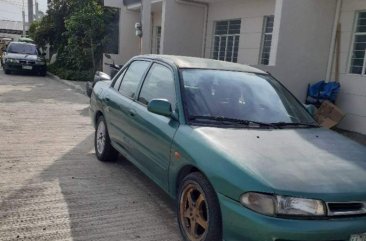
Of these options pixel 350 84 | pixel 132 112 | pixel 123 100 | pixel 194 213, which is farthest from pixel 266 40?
pixel 194 213

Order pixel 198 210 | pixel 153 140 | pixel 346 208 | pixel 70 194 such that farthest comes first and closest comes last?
pixel 70 194 < pixel 153 140 < pixel 198 210 < pixel 346 208

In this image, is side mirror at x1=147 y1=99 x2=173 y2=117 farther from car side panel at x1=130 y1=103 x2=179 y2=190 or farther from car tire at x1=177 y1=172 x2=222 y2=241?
car tire at x1=177 y1=172 x2=222 y2=241

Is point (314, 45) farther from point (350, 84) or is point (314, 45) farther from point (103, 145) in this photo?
point (103, 145)

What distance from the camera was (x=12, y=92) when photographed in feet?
40.4

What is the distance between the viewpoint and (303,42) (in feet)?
29.6

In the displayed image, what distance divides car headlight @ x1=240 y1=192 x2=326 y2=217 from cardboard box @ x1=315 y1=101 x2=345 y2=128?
630 cm

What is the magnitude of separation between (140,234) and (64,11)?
68.5 feet

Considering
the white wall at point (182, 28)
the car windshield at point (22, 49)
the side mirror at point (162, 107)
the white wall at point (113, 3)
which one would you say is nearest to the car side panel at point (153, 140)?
the side mirror at point (162, 107)

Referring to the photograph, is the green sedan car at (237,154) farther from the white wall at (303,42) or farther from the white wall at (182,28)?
the white wall at (182,28)

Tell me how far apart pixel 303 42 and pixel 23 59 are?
13794mm

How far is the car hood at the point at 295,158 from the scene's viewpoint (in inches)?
102

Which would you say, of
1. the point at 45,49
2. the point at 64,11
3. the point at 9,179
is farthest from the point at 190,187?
the point at 45,49

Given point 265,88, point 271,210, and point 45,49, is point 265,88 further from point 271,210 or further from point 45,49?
point 45,49

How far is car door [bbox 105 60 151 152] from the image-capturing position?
4.63 metres
